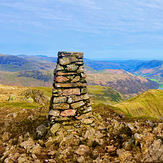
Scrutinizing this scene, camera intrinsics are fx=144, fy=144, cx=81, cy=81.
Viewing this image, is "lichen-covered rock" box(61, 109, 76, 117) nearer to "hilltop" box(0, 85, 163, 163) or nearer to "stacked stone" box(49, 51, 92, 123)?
"stacked stone" box(49, 51, 92, 123)

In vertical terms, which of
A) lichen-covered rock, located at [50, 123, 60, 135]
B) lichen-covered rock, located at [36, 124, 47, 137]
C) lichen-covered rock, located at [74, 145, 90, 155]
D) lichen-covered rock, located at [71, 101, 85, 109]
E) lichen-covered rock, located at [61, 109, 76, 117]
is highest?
lichen-covered rock, located at [71, 101, 85, 109]

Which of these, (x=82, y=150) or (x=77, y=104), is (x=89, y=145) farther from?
(x=77, y=104)

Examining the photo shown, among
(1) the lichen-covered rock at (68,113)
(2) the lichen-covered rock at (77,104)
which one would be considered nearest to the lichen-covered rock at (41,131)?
(1) the lichen-covered rock at (68,113)

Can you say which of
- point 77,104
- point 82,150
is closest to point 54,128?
point 77,104

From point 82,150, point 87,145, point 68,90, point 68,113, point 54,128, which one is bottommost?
point 87,145

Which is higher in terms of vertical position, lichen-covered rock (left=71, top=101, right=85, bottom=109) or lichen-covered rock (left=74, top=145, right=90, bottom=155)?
lichen-covered rock (left=71, top=101, right=85, bottom=109)

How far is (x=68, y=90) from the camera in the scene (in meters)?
18.2

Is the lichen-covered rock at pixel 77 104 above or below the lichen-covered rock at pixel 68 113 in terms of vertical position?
above

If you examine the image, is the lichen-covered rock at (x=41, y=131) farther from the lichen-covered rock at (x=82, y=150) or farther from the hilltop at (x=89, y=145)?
the lichen-covered rock at (x=82, y=150)

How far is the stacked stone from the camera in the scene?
17.7 metres

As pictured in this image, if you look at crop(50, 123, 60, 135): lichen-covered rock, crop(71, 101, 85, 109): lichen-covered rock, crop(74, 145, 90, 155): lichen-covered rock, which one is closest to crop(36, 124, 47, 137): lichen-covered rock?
crop(50, 123, 60, 135): lichen-covered rock

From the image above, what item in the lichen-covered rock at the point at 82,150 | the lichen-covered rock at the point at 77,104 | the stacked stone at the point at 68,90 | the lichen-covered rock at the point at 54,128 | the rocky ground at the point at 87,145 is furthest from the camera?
the lichen-covered rock at the point at 77,104

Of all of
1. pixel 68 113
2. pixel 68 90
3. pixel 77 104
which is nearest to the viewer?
pixel 68 113

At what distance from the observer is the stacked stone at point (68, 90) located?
17719 millimetres
